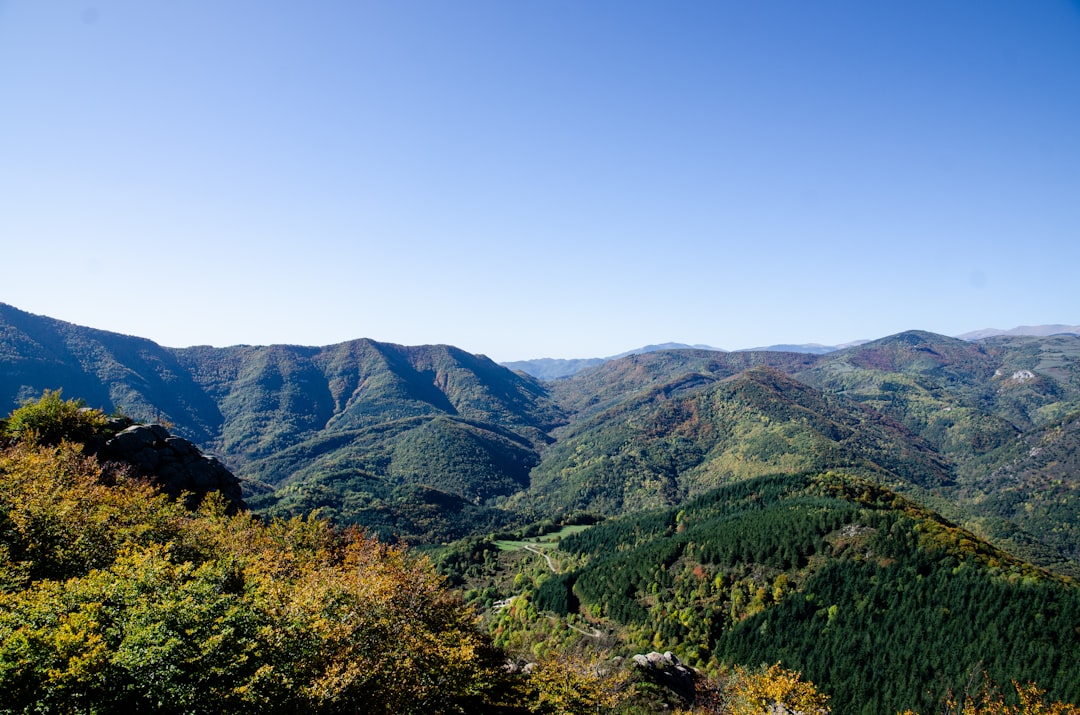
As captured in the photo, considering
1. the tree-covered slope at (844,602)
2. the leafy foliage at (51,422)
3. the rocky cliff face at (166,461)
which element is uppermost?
the leafy foliage at (51,422)

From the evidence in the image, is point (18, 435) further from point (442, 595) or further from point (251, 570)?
point (442, 595)

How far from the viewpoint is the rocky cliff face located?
84.4 m

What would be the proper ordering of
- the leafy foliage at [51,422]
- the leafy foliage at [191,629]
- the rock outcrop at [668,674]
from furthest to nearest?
the rock outcrop at [668,674]
the leafy foliage at [51,422]
the leafy foliage at [191,629]

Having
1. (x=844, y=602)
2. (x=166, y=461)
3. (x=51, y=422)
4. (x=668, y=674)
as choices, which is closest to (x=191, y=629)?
(x=51, y=422)

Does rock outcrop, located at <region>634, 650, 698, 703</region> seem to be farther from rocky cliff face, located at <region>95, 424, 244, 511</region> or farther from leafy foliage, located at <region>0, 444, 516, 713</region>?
rocky cliff face, located at <region>95, 424, 244, 511</region>

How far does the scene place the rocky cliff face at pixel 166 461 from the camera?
277ft

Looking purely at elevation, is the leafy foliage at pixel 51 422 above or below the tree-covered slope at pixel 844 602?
above

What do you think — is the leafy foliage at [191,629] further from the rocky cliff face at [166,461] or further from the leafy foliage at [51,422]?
the rocky cliff face at [166,461]

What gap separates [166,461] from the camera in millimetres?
90250

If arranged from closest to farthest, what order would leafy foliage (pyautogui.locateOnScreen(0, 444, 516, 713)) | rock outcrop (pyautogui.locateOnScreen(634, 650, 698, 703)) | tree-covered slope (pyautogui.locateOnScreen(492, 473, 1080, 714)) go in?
leafy foliage (pyautogui.locateOnScreen(0, 444, 516, 713))
rock outcrop (pyautogui.locateOnScreen(634, 650, 698, 703))
tree-covered slope (pyautogui.locateOnScreen(492, 473, 1080, 714))

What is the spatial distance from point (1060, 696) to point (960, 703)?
14560 mm

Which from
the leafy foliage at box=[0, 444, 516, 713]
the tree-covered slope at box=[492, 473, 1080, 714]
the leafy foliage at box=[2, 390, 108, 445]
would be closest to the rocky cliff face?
the leafy foliage at box=[2, 390, 108, 445]

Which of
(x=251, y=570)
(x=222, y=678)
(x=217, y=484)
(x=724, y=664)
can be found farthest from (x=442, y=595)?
(x=724, y=664)

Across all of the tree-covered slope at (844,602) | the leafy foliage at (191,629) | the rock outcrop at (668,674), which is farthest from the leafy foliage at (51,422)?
the rock outcrop at (668,674)
